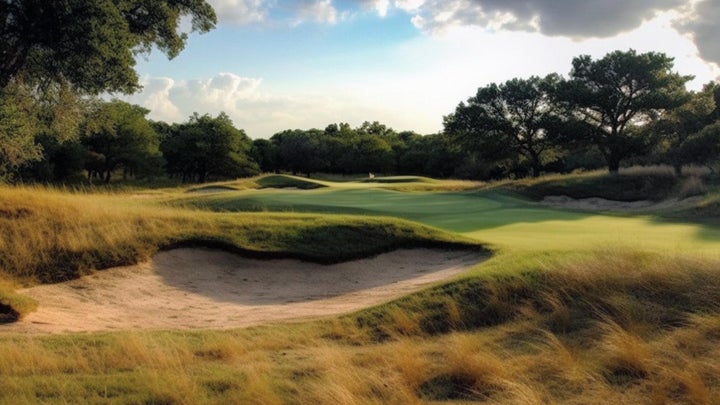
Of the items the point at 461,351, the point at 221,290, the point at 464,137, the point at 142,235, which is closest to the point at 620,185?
the point at 464,137

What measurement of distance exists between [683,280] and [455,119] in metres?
54.4

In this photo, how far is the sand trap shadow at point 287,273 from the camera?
45.6 ft

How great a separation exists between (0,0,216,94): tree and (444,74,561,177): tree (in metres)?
45.1

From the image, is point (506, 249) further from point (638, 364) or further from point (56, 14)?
point (56, 14)

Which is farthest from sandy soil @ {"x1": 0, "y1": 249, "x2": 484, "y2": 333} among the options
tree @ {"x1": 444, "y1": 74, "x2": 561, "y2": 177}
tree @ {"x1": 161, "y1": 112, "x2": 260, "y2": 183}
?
tree @ {"x1": 161, "y1": 112, "x2": 260, "y2": 183}

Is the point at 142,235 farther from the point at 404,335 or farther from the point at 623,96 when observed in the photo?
the point at 623,96

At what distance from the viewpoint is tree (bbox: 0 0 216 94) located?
16688 millimetres

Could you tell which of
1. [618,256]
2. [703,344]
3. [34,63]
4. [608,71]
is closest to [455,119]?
[608,71]

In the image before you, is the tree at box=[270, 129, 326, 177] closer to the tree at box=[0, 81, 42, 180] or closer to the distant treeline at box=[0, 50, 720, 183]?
the distant treeline at box=[0, 50, 720, 183]

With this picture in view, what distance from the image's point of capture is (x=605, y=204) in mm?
36375

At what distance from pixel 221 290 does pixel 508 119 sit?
52.2 metres

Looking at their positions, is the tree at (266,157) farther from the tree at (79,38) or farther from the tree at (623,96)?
the tree at (79,38)

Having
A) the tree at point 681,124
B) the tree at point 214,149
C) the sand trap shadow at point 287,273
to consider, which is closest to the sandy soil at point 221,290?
the sand trap shadow at point 287,273

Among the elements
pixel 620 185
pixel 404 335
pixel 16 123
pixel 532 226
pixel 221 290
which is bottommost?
pixel 221 290
